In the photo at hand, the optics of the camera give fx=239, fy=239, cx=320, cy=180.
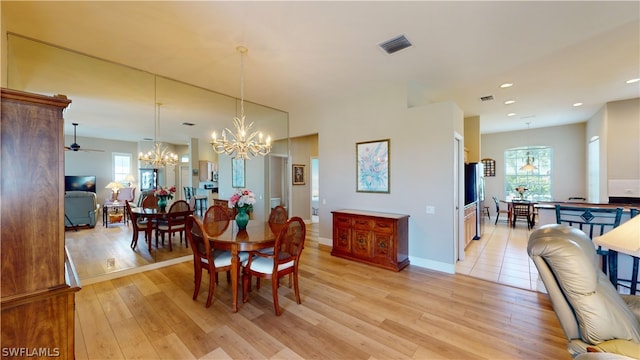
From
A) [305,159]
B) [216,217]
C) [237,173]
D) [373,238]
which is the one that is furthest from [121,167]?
[305,159]

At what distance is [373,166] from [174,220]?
3.66 m

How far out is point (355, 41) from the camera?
2.82 m

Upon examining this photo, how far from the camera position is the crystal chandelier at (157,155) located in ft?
12.9

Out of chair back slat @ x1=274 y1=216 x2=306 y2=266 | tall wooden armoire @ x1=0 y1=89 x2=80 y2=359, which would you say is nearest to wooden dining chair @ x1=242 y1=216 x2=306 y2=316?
chair back slat @ x1=274 y1=216 x2=306 y2=266

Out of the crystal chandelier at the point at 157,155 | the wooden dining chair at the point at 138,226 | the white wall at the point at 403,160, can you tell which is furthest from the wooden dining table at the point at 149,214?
the white wall at the point at 403,160

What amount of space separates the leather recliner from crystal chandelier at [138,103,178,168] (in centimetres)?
482

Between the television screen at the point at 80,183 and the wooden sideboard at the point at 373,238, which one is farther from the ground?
the television screen at the point at 80,183

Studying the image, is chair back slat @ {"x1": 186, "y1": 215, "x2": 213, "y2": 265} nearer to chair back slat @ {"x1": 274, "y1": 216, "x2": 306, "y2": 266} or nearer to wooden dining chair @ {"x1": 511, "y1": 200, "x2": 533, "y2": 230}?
chair back slat @ {"x1": 274, "y1": 216, "x2": 306, "y2": 266}

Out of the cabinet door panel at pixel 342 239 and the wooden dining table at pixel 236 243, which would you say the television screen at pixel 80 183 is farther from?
the cabinet door panel at pixel 342 239

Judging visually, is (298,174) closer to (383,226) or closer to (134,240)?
(383,226)

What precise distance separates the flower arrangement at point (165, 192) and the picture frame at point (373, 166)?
334 centimetres

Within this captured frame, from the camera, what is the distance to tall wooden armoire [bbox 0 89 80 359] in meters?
1.16

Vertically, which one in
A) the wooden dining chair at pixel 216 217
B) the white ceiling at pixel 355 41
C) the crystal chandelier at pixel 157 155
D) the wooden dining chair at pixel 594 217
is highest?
the white ceiling at pixel 355 41

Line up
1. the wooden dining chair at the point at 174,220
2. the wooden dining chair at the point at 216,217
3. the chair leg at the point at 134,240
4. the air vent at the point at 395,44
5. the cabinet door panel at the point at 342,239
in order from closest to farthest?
the air vent at the point at 395,44 < the wooden dining chair at the point at 216,217 < the chair leg at the point at 134,240 < the wooden dining chair at the point at 174,220 < the cabinet door panel at the point at 342,239
